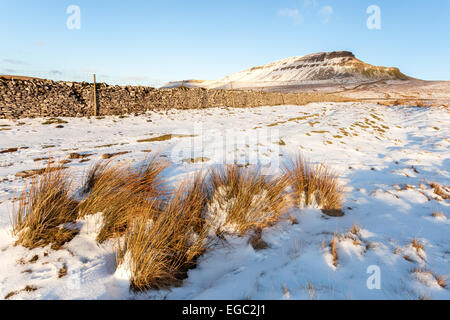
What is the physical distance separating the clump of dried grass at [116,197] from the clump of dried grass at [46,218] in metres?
0.16

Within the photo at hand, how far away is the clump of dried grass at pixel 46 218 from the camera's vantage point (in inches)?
73.2

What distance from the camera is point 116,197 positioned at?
7.55ft

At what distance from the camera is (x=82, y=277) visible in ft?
5.34

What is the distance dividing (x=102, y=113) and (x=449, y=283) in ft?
44.1

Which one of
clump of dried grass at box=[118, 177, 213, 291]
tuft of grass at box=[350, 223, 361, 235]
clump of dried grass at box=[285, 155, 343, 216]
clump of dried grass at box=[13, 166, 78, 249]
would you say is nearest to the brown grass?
clump of dried grass at box=[285, 155, 343, 216]

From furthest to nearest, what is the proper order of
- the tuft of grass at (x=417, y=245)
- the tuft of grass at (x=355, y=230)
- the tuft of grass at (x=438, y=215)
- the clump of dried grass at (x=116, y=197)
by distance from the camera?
the tuft of grass at (x=438, y=215)
the tuft of grass at (x=355, y=230)
the clump of dried grass at (x=116, y=197)
the tuft of grass at (x=417, y=245)

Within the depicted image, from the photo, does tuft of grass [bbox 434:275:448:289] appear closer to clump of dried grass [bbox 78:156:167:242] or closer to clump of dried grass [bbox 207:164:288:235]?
clump of dried grass [bbox 207:164:288:235]

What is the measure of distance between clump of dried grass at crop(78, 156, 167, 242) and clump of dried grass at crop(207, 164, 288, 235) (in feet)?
2.46

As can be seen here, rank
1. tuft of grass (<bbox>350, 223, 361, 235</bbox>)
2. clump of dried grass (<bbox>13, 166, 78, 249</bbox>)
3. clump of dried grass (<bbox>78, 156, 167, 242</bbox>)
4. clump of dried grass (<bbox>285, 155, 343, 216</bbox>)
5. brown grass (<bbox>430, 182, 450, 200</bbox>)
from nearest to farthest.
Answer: clump of dried grass (<bbox>13, 166, 78, 249</bbox>) < clump of dried grass (<bbox>78, 156, 167, 242</bbox>) < tuft of grass (<bbox>350, 223, 361, 235</bbox>) < clump of dried grass (<bbox>285, 155, 343, 216</bbox>) < brown grass (<bbox>430, 182, 450, 200</bbox>)

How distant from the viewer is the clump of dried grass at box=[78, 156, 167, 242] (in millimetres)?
2117

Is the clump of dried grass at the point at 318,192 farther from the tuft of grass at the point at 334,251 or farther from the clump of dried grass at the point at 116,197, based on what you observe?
the clump of dried grass at the point at 116,197

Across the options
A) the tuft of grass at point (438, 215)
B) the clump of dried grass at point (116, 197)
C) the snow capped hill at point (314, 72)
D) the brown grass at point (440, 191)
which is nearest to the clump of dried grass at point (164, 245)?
the clump of dried grass at point (116, 197)

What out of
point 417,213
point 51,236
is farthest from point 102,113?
point 417,213
